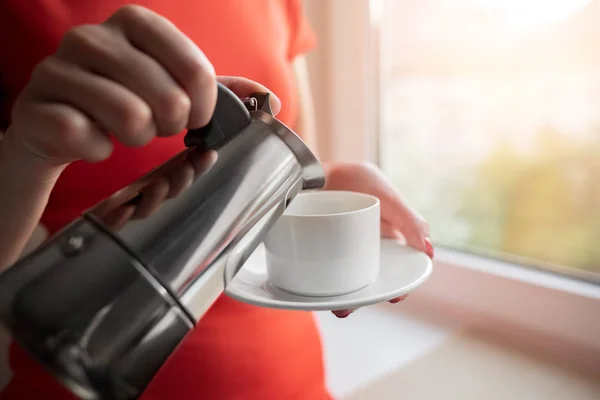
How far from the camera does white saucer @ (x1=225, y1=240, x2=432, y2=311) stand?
0.41m

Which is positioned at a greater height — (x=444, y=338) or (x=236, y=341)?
(x=236, y=341)

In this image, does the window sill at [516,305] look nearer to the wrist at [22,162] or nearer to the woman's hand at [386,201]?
the woman's hand at [386,201]

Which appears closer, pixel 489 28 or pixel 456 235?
pixel 489 28

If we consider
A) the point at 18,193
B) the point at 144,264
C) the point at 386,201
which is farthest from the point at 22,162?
the point at 386,201

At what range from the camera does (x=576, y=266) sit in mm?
760

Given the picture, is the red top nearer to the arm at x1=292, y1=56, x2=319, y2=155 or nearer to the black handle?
the arm at x1=292, y1=56, x2=319, y2=155

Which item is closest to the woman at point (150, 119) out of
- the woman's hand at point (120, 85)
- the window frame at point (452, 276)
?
the woman's hand at point (120, 85)

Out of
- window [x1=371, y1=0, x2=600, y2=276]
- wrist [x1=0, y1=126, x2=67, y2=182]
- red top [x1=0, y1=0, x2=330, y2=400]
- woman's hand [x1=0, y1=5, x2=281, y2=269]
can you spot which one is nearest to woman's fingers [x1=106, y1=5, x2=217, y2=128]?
woman's hand [x1=0, y1=5, x2=281, y2=269]

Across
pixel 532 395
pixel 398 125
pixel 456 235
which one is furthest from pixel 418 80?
pixel 532 395

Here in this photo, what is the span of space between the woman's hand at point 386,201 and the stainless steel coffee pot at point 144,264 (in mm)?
229

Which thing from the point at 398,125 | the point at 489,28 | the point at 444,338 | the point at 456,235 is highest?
the point at 489,28

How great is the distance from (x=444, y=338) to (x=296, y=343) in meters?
0.33

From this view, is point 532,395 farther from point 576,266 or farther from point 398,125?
point 398,125

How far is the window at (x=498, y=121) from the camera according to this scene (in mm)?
719
